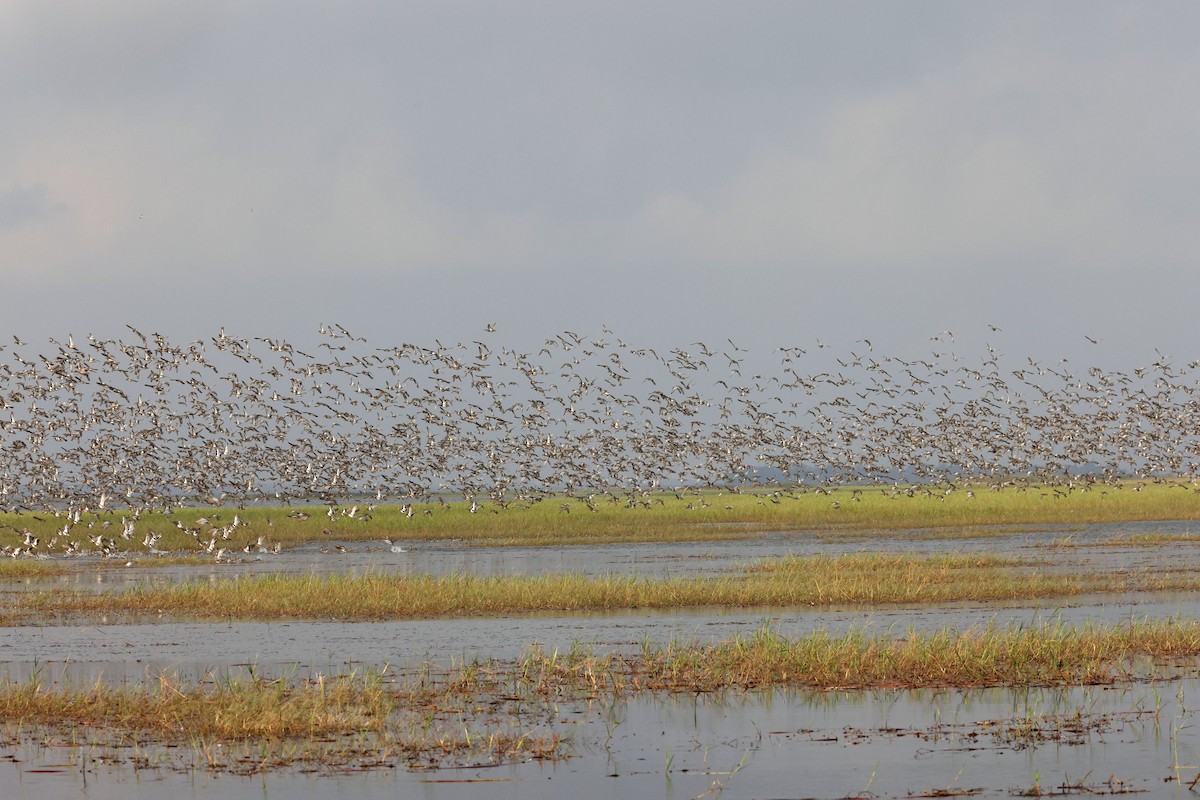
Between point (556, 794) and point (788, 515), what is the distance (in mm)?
55593

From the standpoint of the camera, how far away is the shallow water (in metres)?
13.4

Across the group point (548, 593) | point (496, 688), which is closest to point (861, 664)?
point (496, 688)

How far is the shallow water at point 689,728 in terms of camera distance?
528 inches

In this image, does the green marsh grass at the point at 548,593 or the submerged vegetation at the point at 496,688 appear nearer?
the submerged vegetation at the point at 496,688

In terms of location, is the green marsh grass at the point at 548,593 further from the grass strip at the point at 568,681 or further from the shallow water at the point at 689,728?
the grass strip at the point at 568,681

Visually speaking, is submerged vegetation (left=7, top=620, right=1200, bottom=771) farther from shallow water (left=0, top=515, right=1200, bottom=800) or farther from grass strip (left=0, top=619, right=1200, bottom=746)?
shallow water (left=0, top=515, right=1200, bottom=800)

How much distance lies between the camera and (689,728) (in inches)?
637

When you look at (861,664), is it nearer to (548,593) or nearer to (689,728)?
(689,728)

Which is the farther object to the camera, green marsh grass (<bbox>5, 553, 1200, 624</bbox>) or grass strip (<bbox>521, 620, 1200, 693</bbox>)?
green marsh grass (<bbox>5, 553, 1200, 624</bbox>)

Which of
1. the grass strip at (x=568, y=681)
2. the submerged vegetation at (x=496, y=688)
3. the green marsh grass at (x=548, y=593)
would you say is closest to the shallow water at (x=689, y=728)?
the submerged vegetation at (x=496, y=688)

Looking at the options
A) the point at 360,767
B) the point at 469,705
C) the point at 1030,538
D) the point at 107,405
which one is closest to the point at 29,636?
the point at 469,705

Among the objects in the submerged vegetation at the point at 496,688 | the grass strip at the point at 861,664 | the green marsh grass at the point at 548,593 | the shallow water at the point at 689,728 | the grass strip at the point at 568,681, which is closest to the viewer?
the shallow water at the point at 689,728

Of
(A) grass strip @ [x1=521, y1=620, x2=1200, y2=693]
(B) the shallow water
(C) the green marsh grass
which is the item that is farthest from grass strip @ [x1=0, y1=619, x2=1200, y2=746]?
(C) the green marsh grass

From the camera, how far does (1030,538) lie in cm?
5056
